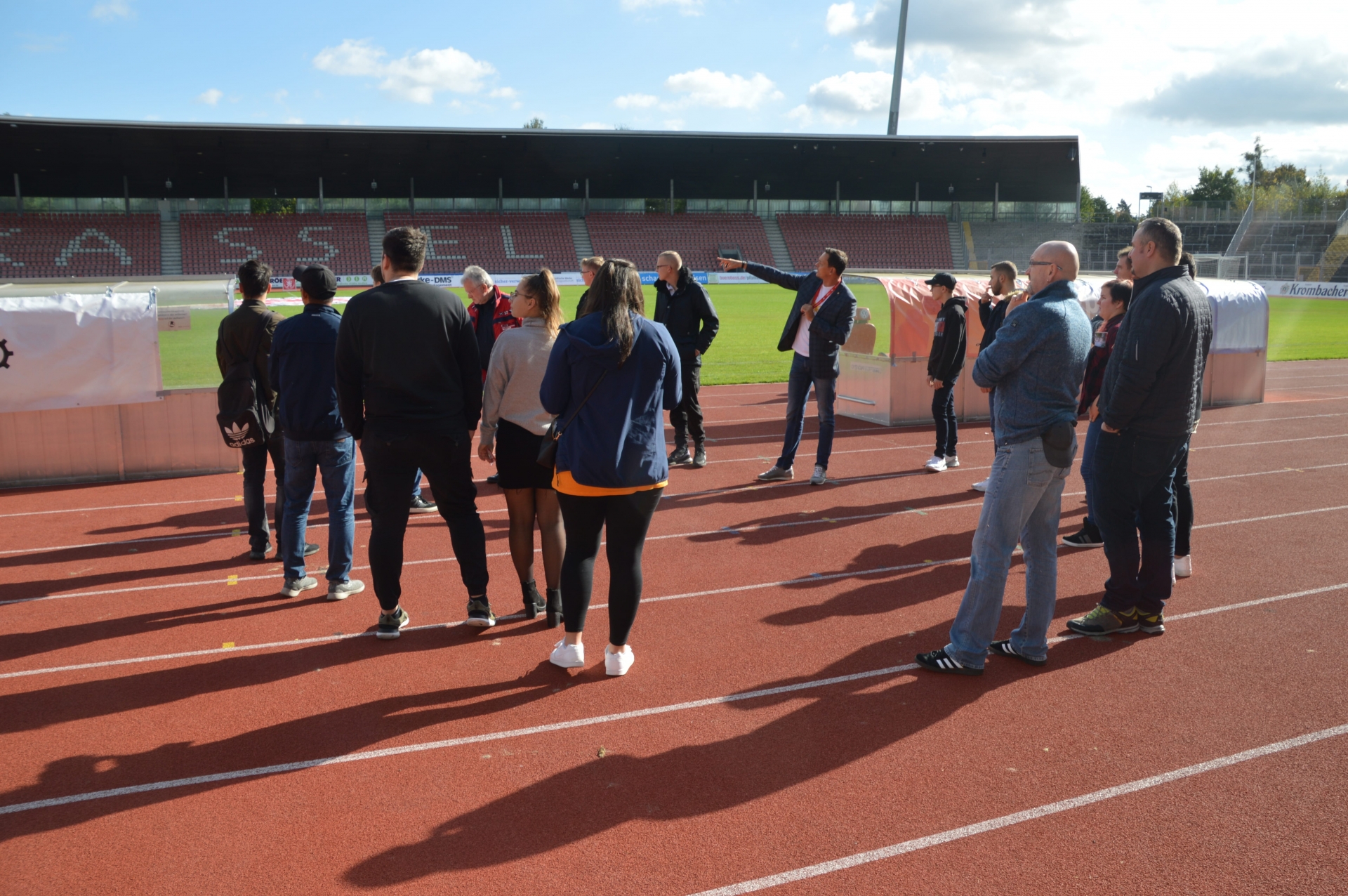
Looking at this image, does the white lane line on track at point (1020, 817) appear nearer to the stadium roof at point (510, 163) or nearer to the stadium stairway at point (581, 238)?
the stadium roof at point (510, 163)

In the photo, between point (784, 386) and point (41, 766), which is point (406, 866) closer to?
point (41, 766)

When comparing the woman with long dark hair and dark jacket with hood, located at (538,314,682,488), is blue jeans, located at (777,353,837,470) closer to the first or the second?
the woman with long dark hair

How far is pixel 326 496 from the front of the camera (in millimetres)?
5754

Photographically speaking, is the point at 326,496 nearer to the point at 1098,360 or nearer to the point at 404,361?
the point at 404,361

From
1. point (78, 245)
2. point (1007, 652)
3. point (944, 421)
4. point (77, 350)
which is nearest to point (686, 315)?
point (944, 421)

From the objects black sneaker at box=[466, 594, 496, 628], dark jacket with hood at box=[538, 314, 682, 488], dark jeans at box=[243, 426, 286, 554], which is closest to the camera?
dark jacket with hood at box=[538, 314, 682, 488]

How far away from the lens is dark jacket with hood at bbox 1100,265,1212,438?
4.71m

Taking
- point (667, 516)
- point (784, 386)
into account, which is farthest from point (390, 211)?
point (667, 516)

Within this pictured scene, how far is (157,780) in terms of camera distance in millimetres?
3658

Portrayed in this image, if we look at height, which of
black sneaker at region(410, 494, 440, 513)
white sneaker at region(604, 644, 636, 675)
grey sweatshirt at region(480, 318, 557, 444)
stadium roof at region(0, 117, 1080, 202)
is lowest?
white sneaker at region(604, 644, 636, 675)

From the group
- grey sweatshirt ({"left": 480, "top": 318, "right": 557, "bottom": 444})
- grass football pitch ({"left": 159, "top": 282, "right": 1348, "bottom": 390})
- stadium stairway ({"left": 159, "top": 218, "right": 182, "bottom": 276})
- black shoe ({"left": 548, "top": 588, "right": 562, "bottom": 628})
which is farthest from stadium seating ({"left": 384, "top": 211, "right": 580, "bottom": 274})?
grey sweatshirt ({"left": 480, "top": 318, "right": 557, "bottom": 444})

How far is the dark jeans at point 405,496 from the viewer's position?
4.80m

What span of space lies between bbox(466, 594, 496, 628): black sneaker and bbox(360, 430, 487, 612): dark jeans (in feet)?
0.34

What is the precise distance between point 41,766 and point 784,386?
528 inches
